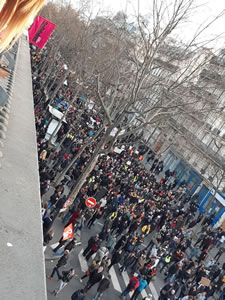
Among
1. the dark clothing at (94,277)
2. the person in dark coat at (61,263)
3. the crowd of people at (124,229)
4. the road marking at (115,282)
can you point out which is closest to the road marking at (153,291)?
the crowd of people at (124,229)

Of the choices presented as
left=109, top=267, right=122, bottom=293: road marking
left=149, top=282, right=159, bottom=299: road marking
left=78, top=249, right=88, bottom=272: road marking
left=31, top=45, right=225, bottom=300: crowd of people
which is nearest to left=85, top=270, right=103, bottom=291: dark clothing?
left=31, top=45, right=225, bottom=300: crowd of people

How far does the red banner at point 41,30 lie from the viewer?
67.4 feet

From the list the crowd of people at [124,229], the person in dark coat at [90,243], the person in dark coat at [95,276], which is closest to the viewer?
the person in dark coat at [95,276]

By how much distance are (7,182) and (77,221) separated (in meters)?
11.4

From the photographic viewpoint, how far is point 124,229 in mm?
18750

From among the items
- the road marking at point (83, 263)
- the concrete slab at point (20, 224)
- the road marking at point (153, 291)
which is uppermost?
the concrete slab at point (20, 224)

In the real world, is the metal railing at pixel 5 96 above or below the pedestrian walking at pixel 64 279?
above

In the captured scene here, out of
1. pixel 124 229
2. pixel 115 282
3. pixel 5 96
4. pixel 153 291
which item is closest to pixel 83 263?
pixel 115 282

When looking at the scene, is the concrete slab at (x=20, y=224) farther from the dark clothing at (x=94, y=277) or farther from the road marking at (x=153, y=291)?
the road marking at (x=153, y=291)

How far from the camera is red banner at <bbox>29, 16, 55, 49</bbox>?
20547 millimetres

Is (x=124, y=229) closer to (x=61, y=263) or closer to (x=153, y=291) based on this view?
(x=153, y=291)

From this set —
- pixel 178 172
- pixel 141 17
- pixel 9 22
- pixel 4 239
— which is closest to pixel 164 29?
pixel 141 17

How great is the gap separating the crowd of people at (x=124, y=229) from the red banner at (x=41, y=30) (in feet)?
17.7

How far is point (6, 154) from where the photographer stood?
19.9 ft
